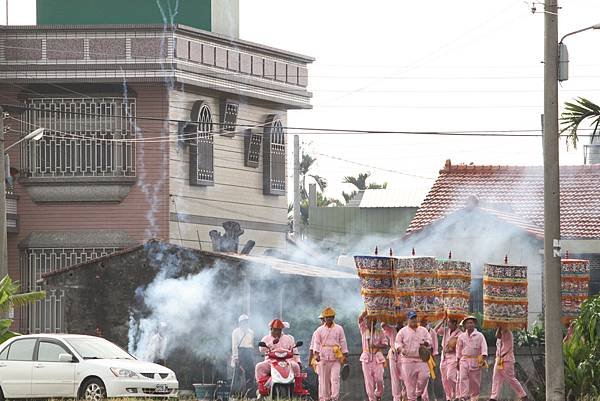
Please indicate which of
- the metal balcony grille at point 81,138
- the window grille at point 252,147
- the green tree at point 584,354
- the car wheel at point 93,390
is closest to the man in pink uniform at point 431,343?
the green tree at point 584,354

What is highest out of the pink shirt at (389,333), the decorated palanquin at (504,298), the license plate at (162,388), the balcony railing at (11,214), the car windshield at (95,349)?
the balcony railing at (11,214)

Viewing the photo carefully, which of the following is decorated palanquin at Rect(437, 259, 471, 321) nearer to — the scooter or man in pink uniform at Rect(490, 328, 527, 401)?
man in pink uniform at Rect(490, 328, 527, 401)

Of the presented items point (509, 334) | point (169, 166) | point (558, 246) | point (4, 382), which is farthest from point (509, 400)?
point (169, 166)

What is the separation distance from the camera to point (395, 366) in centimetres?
2656

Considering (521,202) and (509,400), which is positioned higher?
(521,202)

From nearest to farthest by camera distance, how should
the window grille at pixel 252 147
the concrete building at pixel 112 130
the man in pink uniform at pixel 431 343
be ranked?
the man in pink uniform at pixel 431 343 → the concrete building at pixel 112 130 → the window grille at pixel 252 147

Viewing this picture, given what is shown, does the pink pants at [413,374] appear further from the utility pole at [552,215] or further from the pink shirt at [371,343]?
the utility pole at [552,215]

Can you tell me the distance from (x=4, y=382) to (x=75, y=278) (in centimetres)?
708

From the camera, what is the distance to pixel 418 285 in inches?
1059

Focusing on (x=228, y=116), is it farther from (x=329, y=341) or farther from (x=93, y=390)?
(x=93, y=390)

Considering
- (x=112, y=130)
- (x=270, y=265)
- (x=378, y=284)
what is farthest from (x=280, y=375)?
(x=112, y=130)

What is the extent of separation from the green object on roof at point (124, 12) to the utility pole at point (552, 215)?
19322 millimetres

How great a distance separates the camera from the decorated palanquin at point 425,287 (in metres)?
26.8

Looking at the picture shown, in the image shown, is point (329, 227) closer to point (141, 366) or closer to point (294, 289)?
point (294, 289)
